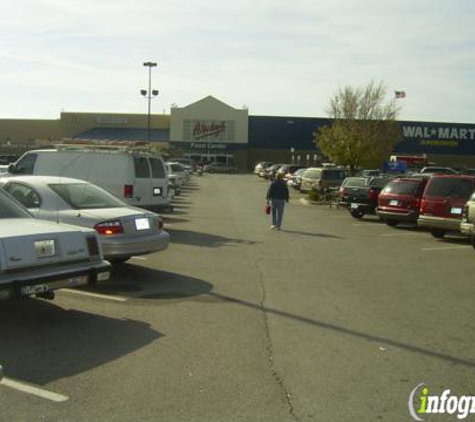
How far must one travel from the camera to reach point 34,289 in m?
6.93

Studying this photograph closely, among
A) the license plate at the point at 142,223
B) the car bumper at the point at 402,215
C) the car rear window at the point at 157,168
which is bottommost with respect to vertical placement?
the car bumper at the point at 402,215

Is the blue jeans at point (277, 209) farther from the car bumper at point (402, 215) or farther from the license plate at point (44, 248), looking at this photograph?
the license plate at point (44, 248)

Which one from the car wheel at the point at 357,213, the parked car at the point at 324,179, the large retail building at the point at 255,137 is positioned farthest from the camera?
the large retail building at the point at 255,137

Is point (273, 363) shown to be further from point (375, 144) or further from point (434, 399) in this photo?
point (375, 144)

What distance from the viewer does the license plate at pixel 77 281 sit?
736 cm

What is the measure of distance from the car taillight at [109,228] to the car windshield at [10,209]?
6.14ft

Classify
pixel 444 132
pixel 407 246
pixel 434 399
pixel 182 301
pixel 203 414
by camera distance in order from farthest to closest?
pixel 444 132 → pixel 407 246 → pixel 182 301 → pixel 434 399 → pixel 203 414

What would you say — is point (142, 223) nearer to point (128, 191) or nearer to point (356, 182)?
point (128, 191)

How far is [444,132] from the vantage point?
84250 mm

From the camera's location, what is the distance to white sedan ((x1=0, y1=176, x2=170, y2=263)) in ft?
32.7

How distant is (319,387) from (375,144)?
1383 inches

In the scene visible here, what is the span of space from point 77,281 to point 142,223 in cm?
302


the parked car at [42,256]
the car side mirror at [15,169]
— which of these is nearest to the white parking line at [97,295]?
the parked car at [42,256]

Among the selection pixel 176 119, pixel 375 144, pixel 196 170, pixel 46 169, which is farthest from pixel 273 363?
pixel 176 119
